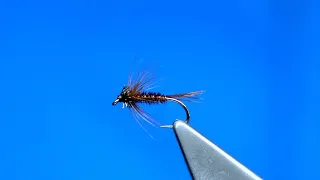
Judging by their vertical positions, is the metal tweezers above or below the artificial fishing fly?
below

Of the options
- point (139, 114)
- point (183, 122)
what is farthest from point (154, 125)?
point (183, 122)

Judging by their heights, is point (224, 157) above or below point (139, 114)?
below

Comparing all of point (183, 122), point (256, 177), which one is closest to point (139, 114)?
point (183, 122)

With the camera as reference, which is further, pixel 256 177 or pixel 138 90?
pixel 138 90

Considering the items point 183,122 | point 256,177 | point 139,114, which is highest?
point 139,114

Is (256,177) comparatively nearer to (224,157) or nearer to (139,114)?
(224,157)

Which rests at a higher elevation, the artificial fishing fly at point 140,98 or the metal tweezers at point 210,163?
the artificial fishing fly at point 140,98
